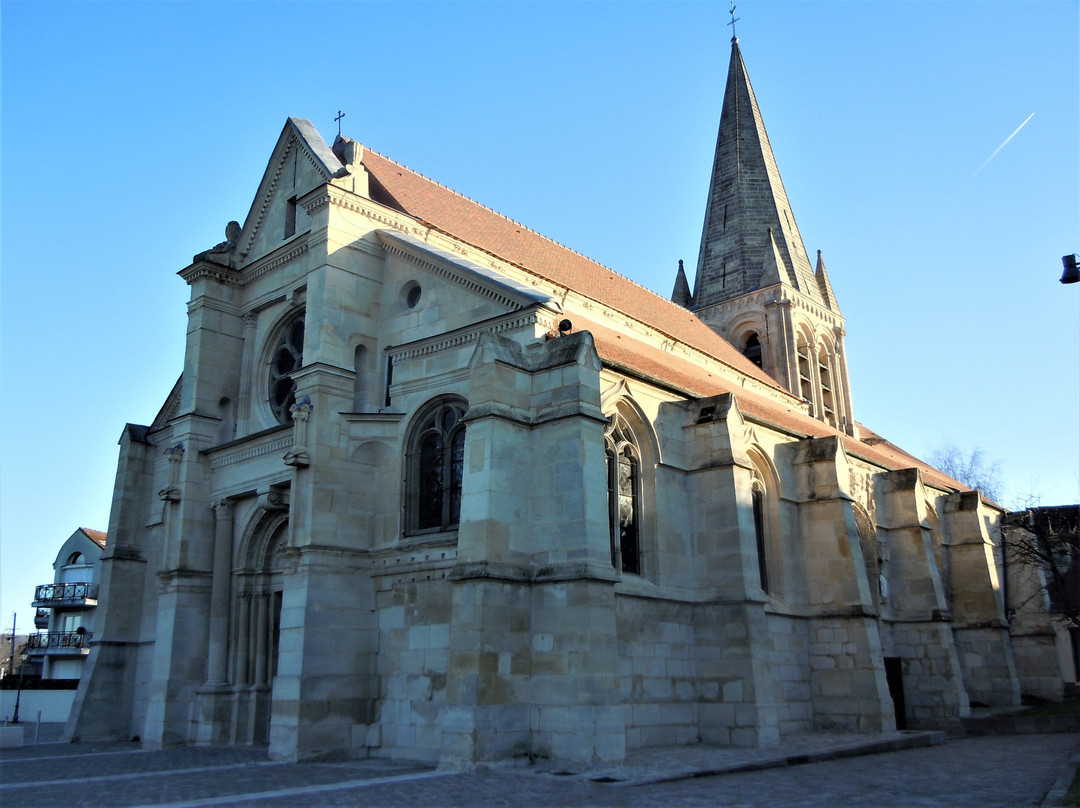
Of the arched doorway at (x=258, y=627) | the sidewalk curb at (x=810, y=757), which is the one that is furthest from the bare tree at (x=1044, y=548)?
the arched doorway at (x=258, y=627)

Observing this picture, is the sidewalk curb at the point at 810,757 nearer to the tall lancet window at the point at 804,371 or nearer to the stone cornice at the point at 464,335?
the stone cornice at the point at 464,335

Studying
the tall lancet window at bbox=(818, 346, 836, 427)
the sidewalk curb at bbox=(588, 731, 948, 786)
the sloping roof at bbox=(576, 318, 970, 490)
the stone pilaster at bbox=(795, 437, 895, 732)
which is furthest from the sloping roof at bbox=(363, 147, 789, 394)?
the sidewalk curb at bbox=(588, 731, 948, 786)

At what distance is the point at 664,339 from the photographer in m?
26.1

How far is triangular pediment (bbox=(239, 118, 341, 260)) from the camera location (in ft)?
71.8

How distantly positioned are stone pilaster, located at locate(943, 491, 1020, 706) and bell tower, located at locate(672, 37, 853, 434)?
7278mm

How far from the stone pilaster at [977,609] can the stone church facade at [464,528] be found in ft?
0.75

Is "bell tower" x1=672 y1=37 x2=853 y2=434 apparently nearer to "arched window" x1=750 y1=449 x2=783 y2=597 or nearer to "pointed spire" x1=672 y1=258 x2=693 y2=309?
"pointed spire" x1=672 y1=258 x2=693 y2=309

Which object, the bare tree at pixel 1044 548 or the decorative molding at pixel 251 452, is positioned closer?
the decorative molding at pixel 251 452

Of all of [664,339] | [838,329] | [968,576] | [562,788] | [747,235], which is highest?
[747,235]

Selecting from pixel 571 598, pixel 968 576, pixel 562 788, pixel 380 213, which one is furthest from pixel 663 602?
pixel 968 576

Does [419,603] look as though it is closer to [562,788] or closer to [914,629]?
[562,788]

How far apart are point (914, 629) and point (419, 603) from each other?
564 inches

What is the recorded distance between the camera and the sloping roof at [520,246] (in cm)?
2234

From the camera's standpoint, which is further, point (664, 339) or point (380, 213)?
point (664, 339)
